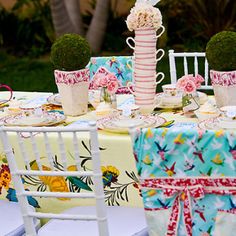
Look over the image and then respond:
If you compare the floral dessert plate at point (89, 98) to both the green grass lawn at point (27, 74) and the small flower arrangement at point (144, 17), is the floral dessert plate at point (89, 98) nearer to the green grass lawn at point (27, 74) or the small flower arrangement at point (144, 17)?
the small flower arrangement at point (144, 17)

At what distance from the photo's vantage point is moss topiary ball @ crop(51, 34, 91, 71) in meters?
2.96

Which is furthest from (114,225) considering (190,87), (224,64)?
(224,64)

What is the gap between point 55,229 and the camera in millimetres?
2531

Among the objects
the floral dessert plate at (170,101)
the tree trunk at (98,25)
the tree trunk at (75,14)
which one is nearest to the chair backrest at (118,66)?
the floral dessert plate at (170,101)

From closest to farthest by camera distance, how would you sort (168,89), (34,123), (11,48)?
(34,123)
(168,89)
(11,48)

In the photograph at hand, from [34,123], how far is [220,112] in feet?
2.80

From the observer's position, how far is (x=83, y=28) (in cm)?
880

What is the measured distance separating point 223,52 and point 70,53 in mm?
719

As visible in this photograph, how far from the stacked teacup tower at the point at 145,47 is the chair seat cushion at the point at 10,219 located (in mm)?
751

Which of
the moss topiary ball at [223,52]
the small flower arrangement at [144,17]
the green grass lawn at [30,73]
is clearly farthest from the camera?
the green grass lawn at [30,73]

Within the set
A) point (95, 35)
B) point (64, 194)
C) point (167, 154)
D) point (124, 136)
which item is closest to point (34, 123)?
point (124, 136)

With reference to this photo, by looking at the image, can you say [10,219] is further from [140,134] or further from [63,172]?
[140,134]

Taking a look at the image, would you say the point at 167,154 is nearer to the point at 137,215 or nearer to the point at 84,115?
the point at 137,215

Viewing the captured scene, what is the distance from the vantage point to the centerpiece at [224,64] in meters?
2.77
